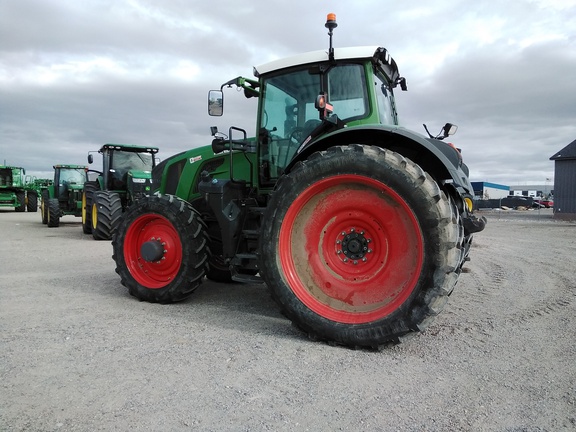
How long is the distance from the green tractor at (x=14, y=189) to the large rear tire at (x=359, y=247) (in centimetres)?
2735

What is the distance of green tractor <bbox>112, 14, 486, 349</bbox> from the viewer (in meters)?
3.06

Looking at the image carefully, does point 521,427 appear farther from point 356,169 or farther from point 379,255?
point 356,169

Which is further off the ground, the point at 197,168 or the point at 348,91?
the point at 348,91

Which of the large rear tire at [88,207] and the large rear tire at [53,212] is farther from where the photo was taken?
the large rear tire at [53,212]

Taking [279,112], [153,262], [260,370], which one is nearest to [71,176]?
[153,262]

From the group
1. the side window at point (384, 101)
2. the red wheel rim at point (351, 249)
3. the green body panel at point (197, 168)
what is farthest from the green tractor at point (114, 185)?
the red wheel rim at point (351, 249)

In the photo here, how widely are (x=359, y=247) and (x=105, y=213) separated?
373 inches

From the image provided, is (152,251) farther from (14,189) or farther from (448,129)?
(14,189)

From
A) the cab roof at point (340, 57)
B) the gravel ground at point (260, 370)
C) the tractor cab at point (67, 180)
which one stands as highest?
the cab roof at point (340, 57)

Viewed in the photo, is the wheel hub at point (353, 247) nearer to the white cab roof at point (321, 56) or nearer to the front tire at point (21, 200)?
the white cab roof at point (321, 56)

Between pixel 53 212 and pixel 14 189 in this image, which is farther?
pixel 14 189

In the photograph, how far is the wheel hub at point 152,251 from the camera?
4363 millimetres

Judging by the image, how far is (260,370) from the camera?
108 inches

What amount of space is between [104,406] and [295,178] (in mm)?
1985
